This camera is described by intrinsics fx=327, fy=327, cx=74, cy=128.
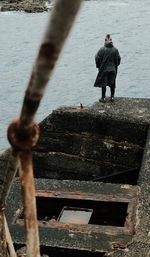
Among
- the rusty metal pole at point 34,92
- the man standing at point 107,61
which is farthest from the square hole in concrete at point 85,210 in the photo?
the man standing at point 107,61

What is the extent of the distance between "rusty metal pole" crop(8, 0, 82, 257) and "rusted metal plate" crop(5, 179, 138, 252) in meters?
1.67

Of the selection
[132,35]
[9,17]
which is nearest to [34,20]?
[9,17]

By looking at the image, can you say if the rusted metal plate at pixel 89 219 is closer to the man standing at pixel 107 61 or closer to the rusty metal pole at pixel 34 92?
the rusty metal pole at pixel 34 92

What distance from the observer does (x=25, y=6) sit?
46281mm

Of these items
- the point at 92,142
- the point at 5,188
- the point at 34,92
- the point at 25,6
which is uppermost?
the point at 25,6

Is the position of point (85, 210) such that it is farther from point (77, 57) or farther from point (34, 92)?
point (77, 57)

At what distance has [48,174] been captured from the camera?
246 inches

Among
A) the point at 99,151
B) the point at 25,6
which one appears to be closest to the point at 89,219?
the point at 99,151

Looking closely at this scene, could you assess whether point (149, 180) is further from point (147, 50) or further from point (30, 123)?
point (147, 50)

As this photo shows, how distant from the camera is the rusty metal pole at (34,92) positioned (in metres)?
0.75

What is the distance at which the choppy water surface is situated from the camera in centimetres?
1862

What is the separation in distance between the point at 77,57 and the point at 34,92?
2563 centimetres

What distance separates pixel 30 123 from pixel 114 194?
2644 mm

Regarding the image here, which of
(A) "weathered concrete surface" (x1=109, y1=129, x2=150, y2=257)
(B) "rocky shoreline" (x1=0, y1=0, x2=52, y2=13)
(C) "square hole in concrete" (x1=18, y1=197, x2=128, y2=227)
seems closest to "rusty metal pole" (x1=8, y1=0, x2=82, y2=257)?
(A) "weathered concrete surface" (x1=109, y1=129, x2=150, y2=257)
